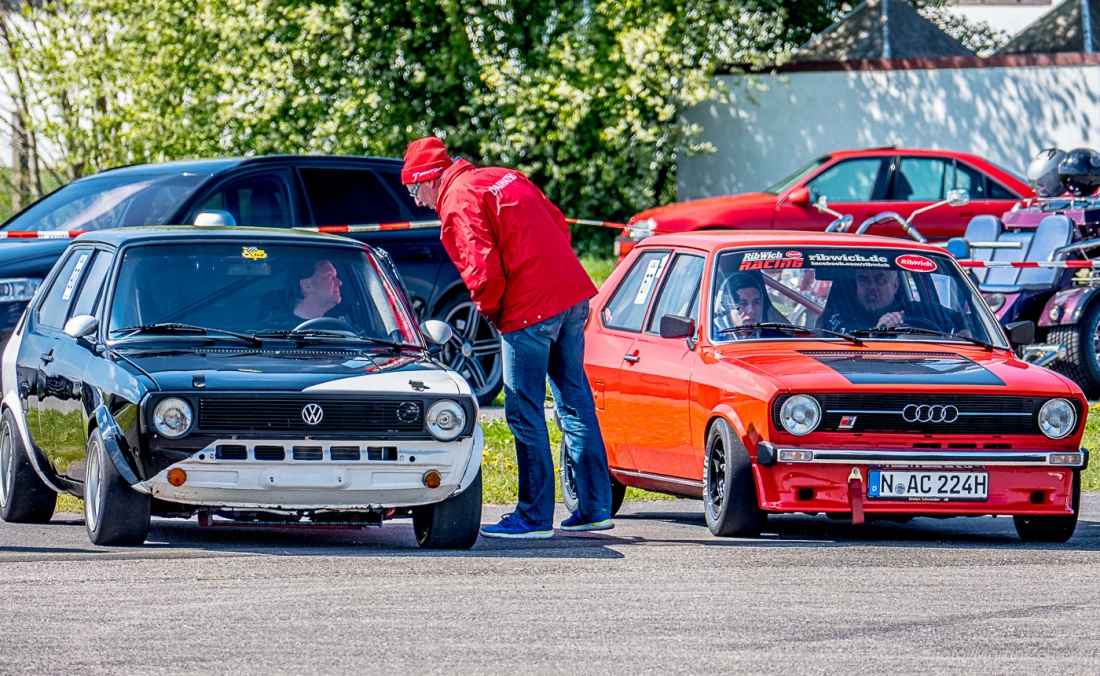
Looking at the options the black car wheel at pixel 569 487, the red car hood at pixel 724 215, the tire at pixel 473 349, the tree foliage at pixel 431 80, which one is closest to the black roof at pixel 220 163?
the tire at pixel 473 349

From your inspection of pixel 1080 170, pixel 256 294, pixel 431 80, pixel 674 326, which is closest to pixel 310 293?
pixel 256 294

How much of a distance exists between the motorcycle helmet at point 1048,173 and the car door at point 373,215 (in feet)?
20.3

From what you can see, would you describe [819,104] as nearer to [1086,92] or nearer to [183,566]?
[1086,92]

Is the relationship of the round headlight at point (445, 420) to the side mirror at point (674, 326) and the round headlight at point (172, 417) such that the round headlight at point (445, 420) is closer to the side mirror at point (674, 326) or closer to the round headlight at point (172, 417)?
the round headlight at point (172, 417)

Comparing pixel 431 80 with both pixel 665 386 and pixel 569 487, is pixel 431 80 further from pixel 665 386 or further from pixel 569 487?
pixel 665 386

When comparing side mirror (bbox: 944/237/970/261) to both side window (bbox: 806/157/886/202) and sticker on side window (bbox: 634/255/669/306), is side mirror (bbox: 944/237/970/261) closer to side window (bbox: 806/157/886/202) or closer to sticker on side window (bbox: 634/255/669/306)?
sticker on side window (bbox: 634/255/669/306)

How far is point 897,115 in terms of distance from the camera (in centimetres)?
2659

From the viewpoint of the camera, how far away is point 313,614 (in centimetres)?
646

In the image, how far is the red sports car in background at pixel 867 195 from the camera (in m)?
20.3

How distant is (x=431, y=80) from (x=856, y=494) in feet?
60.7

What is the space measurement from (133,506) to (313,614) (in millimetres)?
1738

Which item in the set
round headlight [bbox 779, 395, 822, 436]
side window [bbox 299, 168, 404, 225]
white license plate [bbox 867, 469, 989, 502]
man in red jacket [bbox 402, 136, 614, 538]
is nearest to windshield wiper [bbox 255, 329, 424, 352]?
man in red jacket [bbox 402, 136, 614, 538]

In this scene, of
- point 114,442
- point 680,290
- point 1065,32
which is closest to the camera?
point 114,442

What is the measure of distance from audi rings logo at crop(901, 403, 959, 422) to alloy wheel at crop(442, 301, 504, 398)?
6.11m
